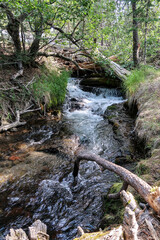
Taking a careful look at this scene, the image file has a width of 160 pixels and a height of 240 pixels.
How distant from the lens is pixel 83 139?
5.68 m

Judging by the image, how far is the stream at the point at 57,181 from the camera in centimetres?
259

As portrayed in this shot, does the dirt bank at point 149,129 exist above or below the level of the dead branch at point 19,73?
below

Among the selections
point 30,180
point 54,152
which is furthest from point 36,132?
point 30,180

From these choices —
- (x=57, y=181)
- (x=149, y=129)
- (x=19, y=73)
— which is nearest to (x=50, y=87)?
(x=19, y=73)

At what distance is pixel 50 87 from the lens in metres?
7.26

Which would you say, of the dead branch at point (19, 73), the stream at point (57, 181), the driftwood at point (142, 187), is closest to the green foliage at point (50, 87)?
the dead branch at point (19, 73)

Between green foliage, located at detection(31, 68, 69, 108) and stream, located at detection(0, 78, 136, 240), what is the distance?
1191mm

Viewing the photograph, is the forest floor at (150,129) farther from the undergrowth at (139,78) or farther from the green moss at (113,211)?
the green moss at (113,211)

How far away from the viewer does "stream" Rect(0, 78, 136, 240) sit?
2586 millimetres

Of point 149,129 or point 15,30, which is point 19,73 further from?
point 149,129

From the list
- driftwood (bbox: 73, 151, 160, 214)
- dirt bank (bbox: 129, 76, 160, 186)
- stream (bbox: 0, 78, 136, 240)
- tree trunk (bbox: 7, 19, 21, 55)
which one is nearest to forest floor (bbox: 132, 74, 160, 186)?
dirt bank (bbox: 129, 76, 160, 186)

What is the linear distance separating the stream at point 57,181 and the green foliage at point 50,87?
119 cm

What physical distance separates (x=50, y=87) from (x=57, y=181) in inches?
192

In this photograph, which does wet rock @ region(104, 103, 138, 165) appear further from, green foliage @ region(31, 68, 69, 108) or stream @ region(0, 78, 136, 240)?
green foliage @ region(31, 68, 69, 108)
